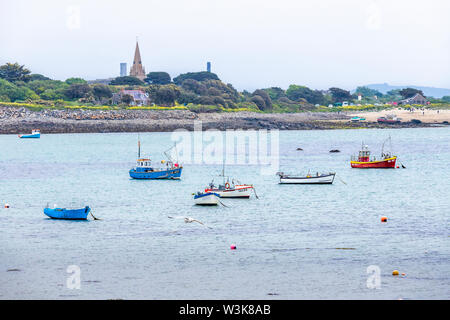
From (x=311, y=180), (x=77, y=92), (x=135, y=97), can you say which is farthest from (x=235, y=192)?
(x=77, y=92)

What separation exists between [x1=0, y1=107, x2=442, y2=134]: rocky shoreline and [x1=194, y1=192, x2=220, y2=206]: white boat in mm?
110886

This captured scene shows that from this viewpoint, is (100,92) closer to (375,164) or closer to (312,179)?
(375,164)

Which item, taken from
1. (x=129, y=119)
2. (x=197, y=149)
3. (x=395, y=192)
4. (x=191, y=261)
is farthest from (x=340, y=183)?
(x=129, y=119)

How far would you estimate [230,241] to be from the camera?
3250cm

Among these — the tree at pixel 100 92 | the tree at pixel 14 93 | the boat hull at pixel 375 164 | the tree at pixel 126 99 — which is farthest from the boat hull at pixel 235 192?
the tree at pixel 14 93

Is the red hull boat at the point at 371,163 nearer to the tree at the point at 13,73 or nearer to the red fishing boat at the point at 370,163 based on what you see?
the red fishing boat at the point at 370,163

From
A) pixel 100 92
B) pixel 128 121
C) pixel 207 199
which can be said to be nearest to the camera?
pixel 207 199

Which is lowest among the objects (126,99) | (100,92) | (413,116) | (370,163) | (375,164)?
(375,164)

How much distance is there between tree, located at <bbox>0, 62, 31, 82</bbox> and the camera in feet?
621

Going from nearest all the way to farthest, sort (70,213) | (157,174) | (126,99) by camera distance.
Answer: (70,213)
(157,174)
(126,99)

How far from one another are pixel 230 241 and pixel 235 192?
14.0 m

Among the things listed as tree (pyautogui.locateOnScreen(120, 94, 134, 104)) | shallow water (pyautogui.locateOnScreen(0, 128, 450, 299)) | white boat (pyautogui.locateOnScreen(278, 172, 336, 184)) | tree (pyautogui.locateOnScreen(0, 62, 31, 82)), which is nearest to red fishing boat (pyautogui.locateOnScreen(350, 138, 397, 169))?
shallow water (pyautogui.locateOnScreen(0, 128, 450, 299))

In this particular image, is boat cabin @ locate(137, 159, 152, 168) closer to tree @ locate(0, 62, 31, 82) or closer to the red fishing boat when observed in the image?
the red fishing boat
